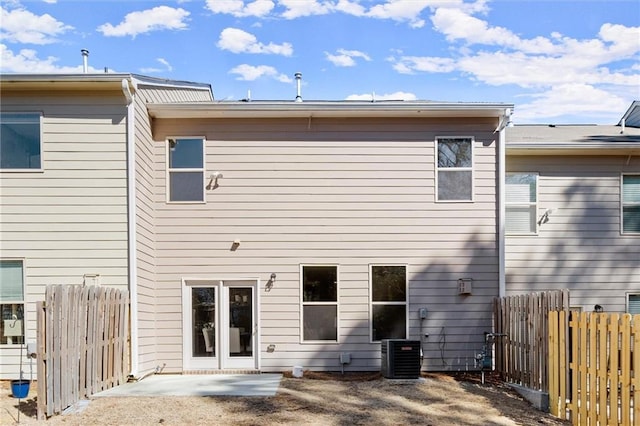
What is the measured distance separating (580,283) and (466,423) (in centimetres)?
596

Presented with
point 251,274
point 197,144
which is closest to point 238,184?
point 197,144

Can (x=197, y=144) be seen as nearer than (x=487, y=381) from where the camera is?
No

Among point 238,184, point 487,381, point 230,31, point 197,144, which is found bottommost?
point 487,381

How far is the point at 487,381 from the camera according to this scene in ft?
29.4

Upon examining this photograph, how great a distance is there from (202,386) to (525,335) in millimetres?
4960

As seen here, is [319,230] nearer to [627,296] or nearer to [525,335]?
[525,335]

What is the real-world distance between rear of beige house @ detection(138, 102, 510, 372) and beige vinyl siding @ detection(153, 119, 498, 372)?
19mm

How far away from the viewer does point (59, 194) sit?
8.56 meters

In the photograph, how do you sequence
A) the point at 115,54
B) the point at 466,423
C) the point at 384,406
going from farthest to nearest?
the point at 115,54 → the point at 384,406 → the point at 466,423

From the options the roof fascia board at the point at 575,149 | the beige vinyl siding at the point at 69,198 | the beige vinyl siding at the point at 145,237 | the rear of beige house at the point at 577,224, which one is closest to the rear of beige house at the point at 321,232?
the beige vinyl siding at the point at 145,237

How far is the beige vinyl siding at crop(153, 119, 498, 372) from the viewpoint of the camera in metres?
9.80

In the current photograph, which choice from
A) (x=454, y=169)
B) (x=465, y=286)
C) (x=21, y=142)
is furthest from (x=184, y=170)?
(x=465, y=286)

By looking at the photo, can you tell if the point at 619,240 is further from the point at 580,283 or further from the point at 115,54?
the point at 115,54

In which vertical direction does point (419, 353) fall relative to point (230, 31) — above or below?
below
